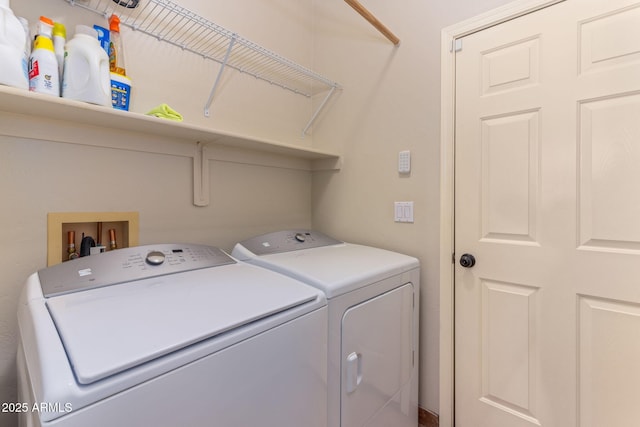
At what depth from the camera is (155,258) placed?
112 centimetres

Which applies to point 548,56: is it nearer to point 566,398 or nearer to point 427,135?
point 427,135

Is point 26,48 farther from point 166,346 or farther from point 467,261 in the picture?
point 467,261

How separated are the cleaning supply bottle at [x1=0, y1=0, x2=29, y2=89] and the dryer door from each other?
1.36 metres

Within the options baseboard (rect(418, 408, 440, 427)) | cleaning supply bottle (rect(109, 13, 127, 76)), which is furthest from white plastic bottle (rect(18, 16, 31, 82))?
baseboard (rect(418, 408, 440, 427))

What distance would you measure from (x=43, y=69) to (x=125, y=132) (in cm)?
35

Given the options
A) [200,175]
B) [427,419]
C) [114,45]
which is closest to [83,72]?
[114,45]

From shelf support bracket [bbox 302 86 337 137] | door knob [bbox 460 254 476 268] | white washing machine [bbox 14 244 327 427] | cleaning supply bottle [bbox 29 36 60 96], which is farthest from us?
shelf support bracket [bbox 302 86 337 137]

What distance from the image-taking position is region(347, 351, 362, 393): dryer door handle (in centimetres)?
111

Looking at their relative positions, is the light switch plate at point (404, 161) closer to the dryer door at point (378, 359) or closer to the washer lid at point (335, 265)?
the washer lid at point (335, 265)

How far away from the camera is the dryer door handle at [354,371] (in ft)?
3.63

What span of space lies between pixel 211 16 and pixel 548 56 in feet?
5.55

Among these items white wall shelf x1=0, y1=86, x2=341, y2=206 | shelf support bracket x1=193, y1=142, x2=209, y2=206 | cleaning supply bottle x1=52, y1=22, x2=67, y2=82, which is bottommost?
shelf support bracket x1=193, y1=142, x2=209, y2=206

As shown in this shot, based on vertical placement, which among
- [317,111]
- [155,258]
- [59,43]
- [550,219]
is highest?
[317,111]

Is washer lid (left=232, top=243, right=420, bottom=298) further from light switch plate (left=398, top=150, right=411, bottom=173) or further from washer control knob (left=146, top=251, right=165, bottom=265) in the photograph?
light switch plate (left=398, top=150, right=411, bottom=173)
